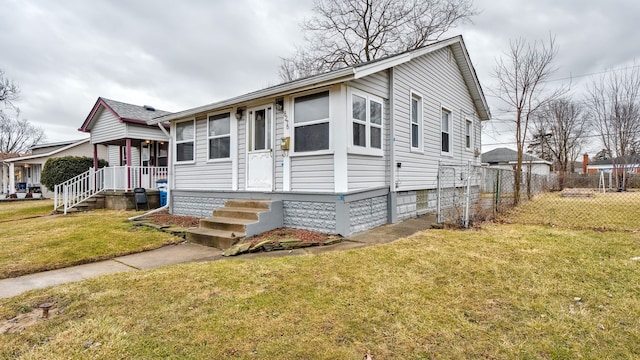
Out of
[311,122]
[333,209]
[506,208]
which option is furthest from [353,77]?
[506,208]

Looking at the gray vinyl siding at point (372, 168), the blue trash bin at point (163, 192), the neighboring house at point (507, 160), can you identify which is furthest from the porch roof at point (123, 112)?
the neighboring house at point (507, 160)

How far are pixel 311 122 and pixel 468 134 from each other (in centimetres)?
825

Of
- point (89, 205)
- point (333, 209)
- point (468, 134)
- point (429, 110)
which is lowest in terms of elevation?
point (89, 205)

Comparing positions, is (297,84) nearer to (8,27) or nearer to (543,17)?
(543,17)

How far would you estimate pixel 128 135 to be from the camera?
1273cm

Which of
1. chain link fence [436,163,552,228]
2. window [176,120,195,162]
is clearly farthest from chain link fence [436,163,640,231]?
window [176,120,195,162]

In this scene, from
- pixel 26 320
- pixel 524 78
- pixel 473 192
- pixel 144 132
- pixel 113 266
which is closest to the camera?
pixel 26 320

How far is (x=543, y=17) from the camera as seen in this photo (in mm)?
11336

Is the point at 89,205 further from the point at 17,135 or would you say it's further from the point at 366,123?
the point at 17,135

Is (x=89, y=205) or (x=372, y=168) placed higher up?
(x=372, y=168)

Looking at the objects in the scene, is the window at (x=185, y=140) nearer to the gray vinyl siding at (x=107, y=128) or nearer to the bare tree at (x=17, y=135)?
the gray vinyl siding at (x=107, y=128)

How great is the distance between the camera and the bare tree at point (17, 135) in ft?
122

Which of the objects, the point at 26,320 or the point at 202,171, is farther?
the point at 202,171

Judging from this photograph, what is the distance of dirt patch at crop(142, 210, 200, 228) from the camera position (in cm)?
813
